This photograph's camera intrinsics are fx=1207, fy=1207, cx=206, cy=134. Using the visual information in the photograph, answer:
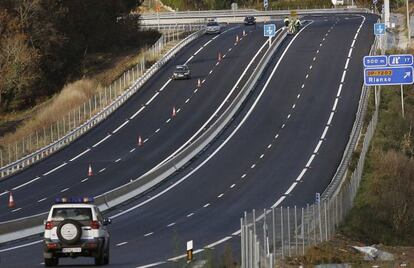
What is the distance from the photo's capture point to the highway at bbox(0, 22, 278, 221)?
61838 millimetres

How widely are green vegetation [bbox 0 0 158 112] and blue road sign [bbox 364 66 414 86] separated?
35.5m

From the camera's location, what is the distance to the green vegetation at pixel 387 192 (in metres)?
45.5

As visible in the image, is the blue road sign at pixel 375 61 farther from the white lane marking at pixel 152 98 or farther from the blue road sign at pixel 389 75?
the white lane marking at pixel 152 98

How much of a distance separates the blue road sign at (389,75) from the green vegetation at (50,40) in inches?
1400

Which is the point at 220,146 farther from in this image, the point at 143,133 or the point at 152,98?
the point at 152,98

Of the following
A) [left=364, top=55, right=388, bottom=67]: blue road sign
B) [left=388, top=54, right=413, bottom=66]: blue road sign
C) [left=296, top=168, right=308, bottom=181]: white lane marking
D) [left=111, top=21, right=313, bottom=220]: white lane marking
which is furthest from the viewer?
[left=364, top=55, right=388, bottom=67]: blue road sign

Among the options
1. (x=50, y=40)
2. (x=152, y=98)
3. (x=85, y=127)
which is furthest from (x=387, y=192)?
(x=50, y=40)

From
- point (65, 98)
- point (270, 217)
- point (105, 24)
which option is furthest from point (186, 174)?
point (105, 24)

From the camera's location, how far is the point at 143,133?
261ft

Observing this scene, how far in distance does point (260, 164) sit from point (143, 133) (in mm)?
14048

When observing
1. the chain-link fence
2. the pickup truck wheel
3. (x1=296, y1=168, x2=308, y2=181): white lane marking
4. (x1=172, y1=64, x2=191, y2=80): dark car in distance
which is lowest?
(x1=296, y1=168, x2=308, y2=181): white lane marking

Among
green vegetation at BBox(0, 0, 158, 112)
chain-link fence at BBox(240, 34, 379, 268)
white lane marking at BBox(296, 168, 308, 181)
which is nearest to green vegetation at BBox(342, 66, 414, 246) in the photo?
chain-link fence at BBox(240, 34, 379, 268)

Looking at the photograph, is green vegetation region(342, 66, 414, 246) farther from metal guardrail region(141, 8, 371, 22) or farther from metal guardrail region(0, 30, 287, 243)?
metal guardrail region(141, 8, 371, 22)

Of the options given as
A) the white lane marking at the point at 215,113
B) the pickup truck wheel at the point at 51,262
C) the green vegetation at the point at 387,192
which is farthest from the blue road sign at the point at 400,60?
the pickup truck wheel at the point at 51,262
